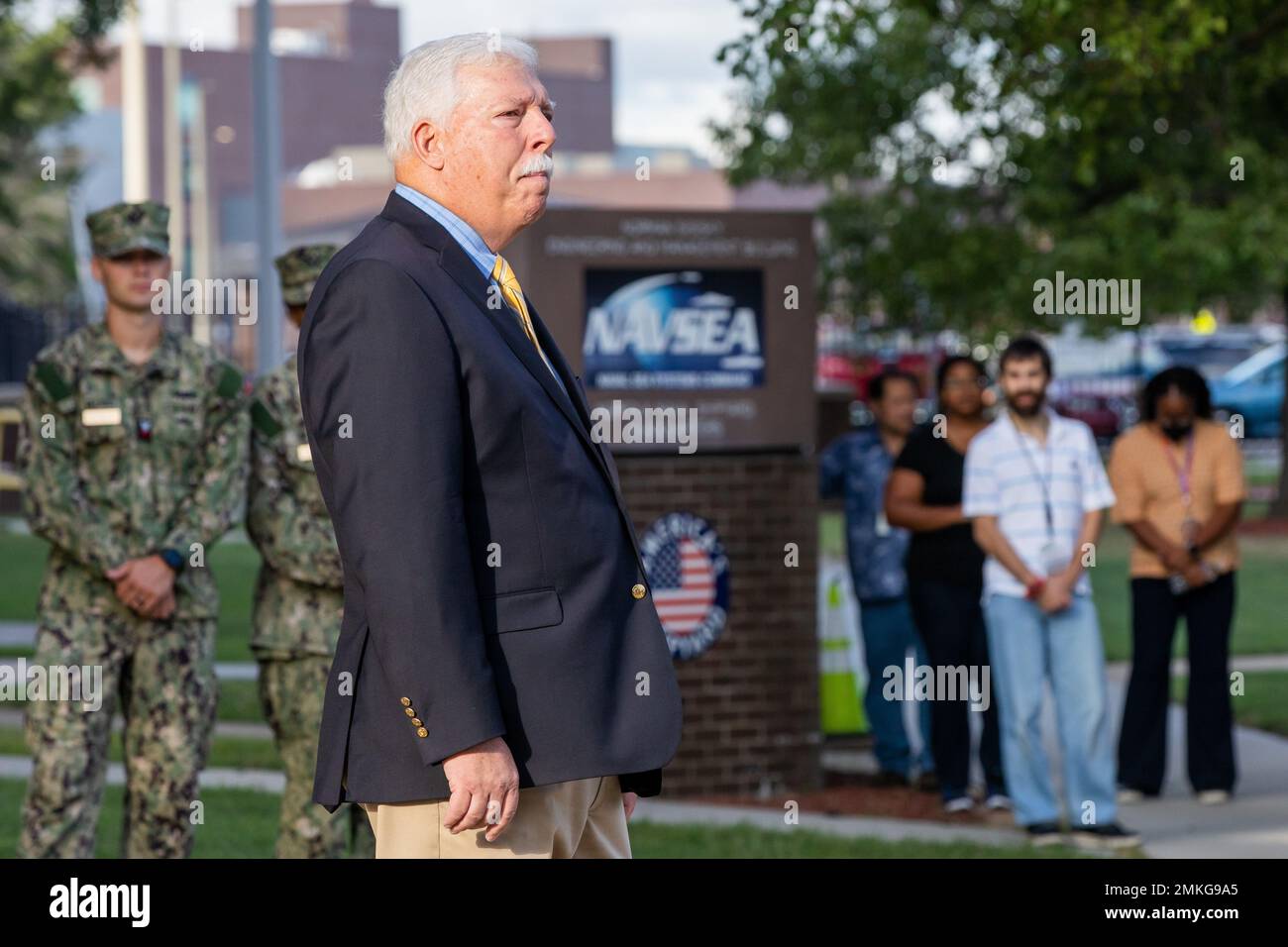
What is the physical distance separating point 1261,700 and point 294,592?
728 centimetres

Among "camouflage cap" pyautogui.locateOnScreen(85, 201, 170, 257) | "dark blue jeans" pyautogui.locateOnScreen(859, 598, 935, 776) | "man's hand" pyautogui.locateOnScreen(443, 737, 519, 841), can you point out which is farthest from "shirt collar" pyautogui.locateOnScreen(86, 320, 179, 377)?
"dark blue jeans" pyautogui.locateOnScreen(859, 598, 935, 776)

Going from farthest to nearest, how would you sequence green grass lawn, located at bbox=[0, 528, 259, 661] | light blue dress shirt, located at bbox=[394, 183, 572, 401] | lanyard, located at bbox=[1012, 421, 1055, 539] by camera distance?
1. green grass lawn, located at bbox=[0, 528, 259, 661]
2. lanyard, located at bbox=[1012, 421, 1055, 539]
3. light blue dress shirt, located at bbox=[394, 183, 572, 401]

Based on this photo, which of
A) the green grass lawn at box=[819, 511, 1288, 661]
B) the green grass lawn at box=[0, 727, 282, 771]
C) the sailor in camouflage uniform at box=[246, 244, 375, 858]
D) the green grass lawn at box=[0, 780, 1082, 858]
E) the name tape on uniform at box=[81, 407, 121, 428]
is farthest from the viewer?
the green grass lawn at box=[819, 511, 1288, 661]

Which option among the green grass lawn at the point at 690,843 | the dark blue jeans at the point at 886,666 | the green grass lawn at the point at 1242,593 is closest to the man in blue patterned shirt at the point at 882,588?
the dark blue jeans at the point at 886,666

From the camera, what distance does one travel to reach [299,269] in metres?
6.29

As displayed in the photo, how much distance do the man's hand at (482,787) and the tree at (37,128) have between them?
4318 millimetres

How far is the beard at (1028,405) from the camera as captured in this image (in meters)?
8.37

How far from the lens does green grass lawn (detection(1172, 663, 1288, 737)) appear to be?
11.0 m

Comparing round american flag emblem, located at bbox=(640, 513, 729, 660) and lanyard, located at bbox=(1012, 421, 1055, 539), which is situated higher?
Result: lanyard, located at bbox=(1012, 421, 1055, 539)

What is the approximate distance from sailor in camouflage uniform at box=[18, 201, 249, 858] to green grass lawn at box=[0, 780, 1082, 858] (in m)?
1.42

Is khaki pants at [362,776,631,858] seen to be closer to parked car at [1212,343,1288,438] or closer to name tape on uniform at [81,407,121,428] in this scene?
name tape on uniform at [81,407,121,428]

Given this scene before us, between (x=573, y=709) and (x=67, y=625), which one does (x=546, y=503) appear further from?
(x=67, y=625)

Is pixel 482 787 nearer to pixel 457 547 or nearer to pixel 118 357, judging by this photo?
pixel 457 547
